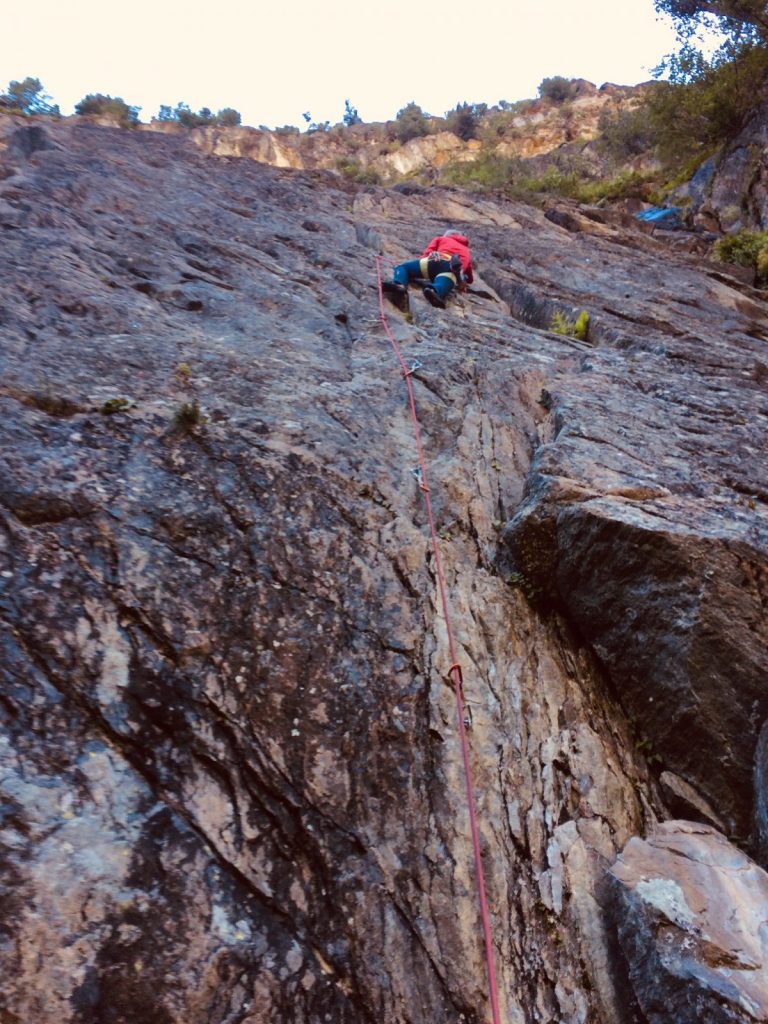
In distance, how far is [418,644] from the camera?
406cm

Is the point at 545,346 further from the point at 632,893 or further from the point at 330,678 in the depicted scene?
the point at 632,893

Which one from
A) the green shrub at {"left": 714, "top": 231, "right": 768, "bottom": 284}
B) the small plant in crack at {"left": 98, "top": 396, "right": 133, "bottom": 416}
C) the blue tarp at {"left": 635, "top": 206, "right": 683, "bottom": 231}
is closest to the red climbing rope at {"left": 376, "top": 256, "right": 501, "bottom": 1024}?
the small plant in crack at {"left": 98, "top": 396, "right": 133, "bottom": 416}

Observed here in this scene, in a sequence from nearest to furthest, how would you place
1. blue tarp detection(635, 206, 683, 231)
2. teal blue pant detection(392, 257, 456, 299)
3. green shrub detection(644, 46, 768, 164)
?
1. teal blue pant detection(392, 257, 456, 299)
2. blue tarp detection(635, 206, 683, 231)
3. green shrub detection(644, 46, 768, 164)

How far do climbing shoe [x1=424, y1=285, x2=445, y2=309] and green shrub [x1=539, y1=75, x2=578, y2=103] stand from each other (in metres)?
27.8

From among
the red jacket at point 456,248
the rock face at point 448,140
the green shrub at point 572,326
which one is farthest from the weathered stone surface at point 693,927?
the rock face at point 448,140

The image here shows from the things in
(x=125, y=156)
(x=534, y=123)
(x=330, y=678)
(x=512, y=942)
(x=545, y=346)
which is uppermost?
(x=534, y=123)

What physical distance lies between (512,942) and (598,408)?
4535 millimetres

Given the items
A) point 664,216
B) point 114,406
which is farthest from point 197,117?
point 114,406

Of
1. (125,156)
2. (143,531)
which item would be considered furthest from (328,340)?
(125,156)

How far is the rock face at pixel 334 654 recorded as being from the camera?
107 inches

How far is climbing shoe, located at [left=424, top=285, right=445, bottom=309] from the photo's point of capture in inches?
348

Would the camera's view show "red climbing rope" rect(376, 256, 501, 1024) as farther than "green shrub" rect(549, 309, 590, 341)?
No

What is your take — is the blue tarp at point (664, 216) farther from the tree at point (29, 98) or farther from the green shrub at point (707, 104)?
the tree at point (29, 98)

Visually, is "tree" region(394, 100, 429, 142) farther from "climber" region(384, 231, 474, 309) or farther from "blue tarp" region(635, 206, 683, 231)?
"climber" region(384, 231, 474, 309)
